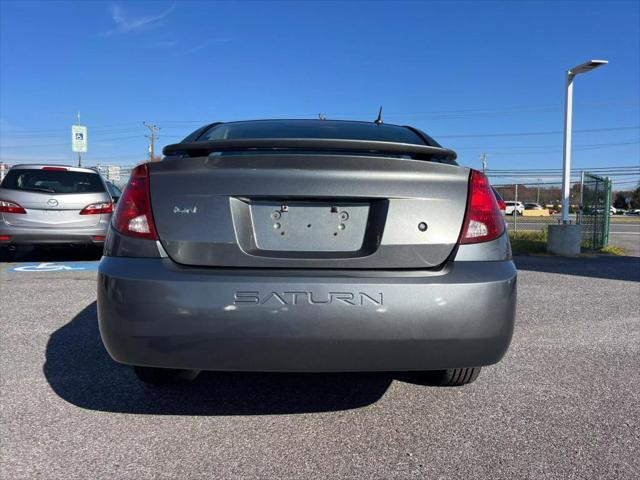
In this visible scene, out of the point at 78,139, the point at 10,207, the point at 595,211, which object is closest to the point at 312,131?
the point at 10,207

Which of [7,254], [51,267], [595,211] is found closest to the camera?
[51,267]

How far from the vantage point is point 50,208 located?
7.94 m

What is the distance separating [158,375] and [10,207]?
6224 mm

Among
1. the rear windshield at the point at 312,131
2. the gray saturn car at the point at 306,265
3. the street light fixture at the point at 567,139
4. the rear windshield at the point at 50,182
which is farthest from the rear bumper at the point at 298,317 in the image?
the street light fixture at the point at 567,139

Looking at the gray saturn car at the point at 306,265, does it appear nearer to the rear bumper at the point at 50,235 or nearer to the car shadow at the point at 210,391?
the car shadow at the point at 210,391

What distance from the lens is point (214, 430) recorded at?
2570 millimetres

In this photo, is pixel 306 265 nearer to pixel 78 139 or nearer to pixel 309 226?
pixel 309 226

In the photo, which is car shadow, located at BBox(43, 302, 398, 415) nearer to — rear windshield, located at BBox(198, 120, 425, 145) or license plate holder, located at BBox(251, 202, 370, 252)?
license plate holder, located at BBox(251, 202, 370, 252)

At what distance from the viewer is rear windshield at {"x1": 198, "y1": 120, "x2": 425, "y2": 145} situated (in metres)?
3.05

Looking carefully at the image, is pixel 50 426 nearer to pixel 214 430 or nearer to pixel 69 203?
pixel 214 430

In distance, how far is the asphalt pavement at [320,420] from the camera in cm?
226

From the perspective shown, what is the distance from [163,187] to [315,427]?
52.7 inches

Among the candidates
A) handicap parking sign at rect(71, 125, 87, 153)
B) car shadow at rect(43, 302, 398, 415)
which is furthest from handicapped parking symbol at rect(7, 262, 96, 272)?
handicap parking sign at rect(71, 125, 87, 153)

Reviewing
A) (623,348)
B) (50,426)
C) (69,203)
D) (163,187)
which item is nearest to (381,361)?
(163,187)
